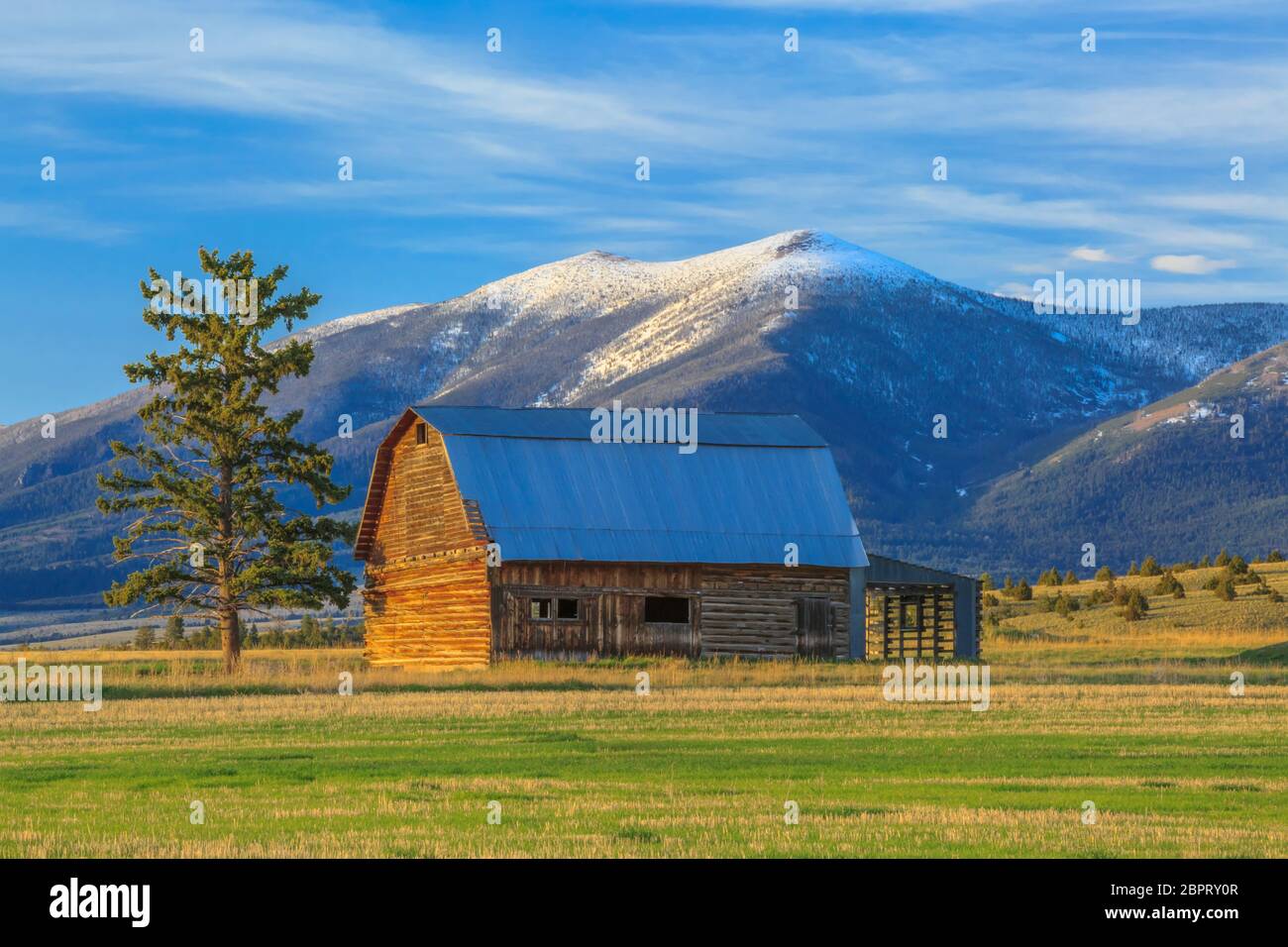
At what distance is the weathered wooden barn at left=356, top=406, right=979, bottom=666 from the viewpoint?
58.4 meters

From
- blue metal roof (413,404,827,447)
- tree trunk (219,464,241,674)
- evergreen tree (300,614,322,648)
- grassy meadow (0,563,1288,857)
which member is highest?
blue metal roof (413,404,827,447)

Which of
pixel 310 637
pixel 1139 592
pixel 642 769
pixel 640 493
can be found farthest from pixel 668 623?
pixel 642 769

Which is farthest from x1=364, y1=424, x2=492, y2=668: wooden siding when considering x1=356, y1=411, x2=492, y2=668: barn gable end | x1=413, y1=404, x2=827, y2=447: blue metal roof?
x1=413, y1=404, x2=827, y2=447: blue metal roof

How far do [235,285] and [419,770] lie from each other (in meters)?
33.8

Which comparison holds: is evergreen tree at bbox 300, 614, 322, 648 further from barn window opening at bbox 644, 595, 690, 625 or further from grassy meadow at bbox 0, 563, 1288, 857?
grassy meadow at bbox 0, 563, 1288, 857

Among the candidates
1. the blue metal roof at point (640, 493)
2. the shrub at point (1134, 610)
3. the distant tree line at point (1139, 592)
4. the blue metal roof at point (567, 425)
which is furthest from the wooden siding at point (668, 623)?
the shrub at point (1134, 610)

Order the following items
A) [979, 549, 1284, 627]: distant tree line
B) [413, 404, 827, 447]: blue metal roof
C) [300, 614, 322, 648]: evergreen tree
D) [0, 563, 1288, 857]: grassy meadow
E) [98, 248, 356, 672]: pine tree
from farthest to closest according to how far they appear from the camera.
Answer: [300, 614, 322, 648]: evergreen tree → [979, 549, 1284, 627]: distant tree line → [413, 404, 827, 447]: blue metal roof → [98, 248, 356, 672]: pine tree → [0, 563, 1288, 857]: grassy meadow

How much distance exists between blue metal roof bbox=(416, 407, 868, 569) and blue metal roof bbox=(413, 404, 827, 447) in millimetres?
67

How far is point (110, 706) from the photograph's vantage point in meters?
37.5

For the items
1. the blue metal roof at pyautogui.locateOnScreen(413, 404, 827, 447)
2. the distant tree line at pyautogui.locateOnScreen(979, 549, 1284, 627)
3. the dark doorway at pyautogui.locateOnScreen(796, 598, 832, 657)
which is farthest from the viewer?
the distant tree line at pyautogui.locateOnScreen(979, 549, 1284, 627)

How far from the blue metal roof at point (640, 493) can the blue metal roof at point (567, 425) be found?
7cm

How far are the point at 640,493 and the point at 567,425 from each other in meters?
3.87
